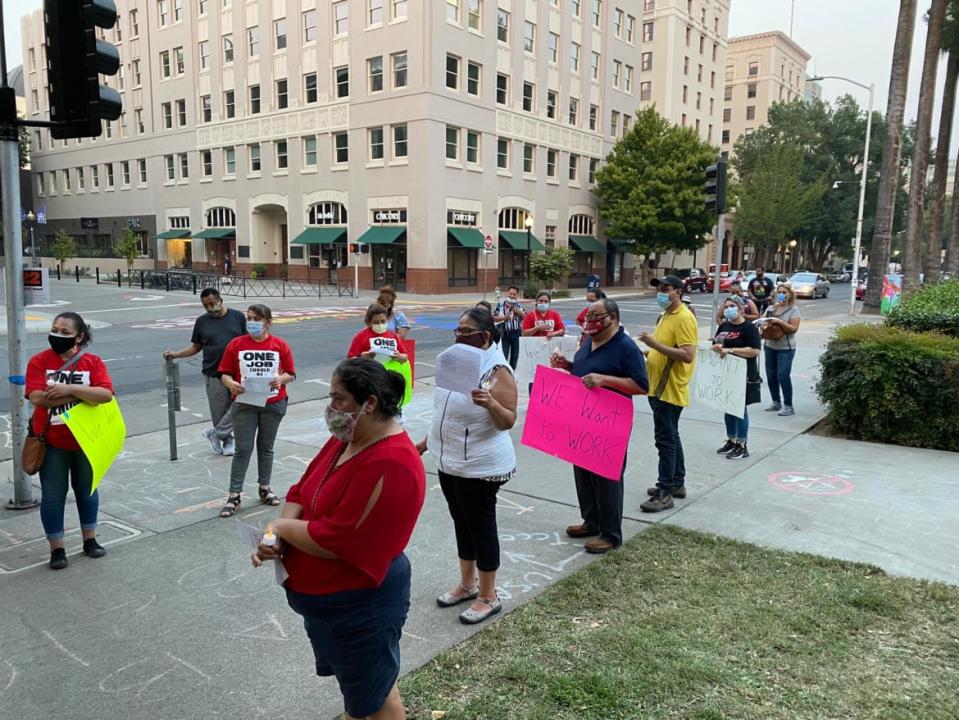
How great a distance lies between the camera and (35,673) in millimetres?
3648

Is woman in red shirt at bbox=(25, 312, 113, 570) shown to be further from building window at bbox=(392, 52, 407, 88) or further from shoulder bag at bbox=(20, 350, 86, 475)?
building window at bbox=(392, 52, 407, 88)

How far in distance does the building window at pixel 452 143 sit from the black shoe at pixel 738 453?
107 ft

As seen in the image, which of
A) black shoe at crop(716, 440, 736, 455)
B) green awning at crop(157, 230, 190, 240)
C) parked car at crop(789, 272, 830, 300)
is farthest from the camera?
green awning at crop(157, 230, 190, 240)

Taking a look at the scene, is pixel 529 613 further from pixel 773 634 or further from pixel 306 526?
pixel 306 526

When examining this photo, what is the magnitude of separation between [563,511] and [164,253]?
53.4 metres

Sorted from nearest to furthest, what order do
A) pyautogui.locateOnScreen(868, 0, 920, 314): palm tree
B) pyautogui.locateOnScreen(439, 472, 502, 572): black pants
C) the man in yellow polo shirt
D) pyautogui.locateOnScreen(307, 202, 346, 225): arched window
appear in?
pyautogui.locateOnScreen(439, 472, 502, 572): black pants → the man in yellow polo shirt → pyautogui.locateOnScreen(868, 0, 920, 314): palm tree → pyautogui.locateOnScreen(307, 202, 346, 225): arched window

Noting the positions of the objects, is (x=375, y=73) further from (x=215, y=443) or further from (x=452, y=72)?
(x=215, y=443)

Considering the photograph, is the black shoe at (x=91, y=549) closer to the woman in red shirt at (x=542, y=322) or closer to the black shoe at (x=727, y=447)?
the black shoe at (x=727, y=447)

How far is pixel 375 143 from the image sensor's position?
39.0 metres

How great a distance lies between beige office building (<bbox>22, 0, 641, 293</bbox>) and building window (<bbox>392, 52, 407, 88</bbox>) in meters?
0.07

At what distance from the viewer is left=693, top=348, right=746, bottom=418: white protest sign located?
755 cm

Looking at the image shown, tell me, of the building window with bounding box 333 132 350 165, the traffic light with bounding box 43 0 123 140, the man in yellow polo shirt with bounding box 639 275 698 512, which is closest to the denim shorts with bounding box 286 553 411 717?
the man in yellow polo shirt with bounding box 639 275 698 512

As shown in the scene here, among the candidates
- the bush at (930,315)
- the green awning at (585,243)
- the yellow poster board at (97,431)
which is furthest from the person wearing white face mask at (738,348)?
the green awning at (585,243)

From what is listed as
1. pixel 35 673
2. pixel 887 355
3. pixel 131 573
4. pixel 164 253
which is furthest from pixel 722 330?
pixel 164 253
